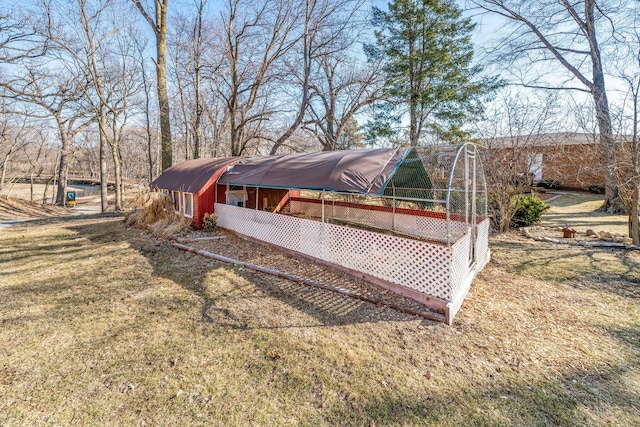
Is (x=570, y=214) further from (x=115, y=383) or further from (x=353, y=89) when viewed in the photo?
(x=115, y=383)

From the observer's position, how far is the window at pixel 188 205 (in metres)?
10.1

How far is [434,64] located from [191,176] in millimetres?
11424

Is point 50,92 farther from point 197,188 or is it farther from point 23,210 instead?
point 197,188

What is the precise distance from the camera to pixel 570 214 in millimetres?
12812

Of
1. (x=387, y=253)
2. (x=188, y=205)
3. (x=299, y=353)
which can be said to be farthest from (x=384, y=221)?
(x=188, y=205)

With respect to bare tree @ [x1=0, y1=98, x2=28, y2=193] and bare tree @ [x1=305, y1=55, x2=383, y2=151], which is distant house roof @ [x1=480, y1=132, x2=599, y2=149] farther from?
bare tree @ [x1=0, y1=98, x2=28, y2=193]

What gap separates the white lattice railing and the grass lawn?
537 mm

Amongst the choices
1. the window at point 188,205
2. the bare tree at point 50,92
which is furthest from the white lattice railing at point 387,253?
the bare tree at point 50,92

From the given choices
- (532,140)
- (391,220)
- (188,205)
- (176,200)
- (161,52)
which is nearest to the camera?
(391,220)

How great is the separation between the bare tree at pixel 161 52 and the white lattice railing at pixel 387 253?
9297 millimetres

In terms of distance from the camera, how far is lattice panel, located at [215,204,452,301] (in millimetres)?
4609

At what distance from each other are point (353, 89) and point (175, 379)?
1669cm

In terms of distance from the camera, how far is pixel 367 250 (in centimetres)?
562

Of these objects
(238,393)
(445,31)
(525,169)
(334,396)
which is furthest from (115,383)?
(445,31)
